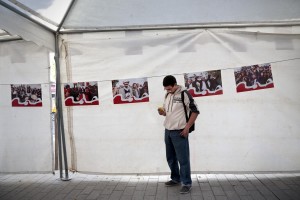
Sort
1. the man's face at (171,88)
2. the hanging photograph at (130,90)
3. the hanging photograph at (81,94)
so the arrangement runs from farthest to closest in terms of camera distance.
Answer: the hanging photograph at (81,94)
the hanging photograph at (130,90)
the man's face at (171,88)

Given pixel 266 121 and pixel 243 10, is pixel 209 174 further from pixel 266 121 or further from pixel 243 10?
pixel 243 10

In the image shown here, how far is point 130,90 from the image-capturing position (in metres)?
4.63

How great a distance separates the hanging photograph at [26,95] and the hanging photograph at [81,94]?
0.49 metres

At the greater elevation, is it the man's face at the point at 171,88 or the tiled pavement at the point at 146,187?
the man's face at the point at 171,88

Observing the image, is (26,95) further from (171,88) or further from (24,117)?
(171,88)

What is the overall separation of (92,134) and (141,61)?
1531 millimetres

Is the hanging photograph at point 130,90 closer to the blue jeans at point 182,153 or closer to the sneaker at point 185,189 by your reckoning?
the blue jeans at point 182,153

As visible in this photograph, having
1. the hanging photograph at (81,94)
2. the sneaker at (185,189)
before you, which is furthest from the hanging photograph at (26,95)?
the sneaker at (185,189)

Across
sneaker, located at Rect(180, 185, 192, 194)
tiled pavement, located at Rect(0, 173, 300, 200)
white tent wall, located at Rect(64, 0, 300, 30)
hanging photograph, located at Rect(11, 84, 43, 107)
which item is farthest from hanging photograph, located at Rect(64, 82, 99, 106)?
sneaker, located at Rect(180, 185, 192, 194)

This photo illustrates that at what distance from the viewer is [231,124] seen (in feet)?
14.6

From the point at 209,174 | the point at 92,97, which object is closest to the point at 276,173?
the point at 209,174

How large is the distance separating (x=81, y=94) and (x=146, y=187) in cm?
194

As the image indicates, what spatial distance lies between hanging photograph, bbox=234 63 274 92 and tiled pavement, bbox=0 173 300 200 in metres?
1.50

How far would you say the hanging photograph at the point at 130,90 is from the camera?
4.60 metres
